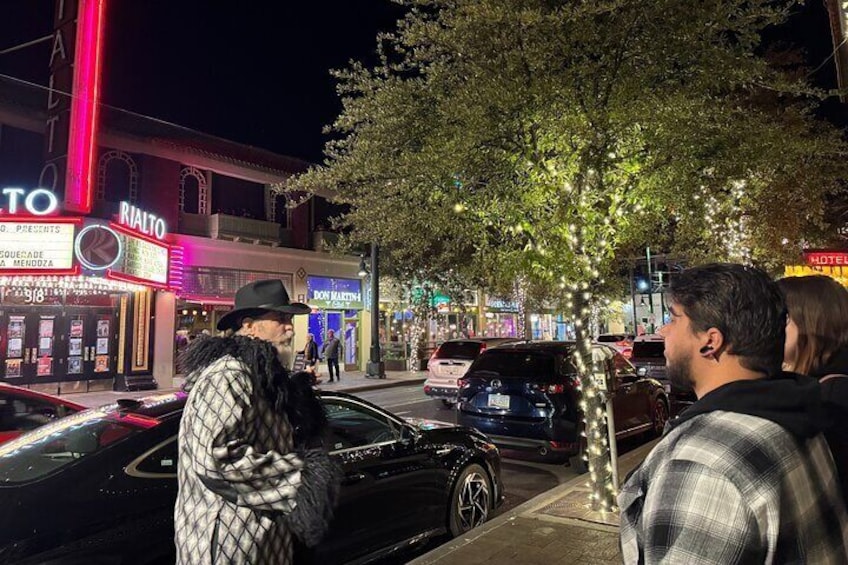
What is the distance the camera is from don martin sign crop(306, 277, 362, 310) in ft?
77.4

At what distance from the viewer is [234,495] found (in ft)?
7.37

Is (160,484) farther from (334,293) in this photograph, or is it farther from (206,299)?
(334,293)

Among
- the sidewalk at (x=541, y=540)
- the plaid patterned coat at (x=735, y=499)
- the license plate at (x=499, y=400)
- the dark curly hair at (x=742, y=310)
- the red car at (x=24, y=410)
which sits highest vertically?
the dark curly hair at (x=742, y=310)

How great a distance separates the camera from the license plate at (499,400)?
26.6ft

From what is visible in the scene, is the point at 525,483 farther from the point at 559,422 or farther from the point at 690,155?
the point at 690,155

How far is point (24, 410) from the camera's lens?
6305mm

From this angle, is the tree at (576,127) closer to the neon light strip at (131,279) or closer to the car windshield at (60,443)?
the car windshield at (60,443)

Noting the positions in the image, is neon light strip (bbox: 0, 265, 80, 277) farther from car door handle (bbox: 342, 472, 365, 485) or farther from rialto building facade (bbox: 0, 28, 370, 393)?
car door handle (bbox: 342, 472, 365, 485)

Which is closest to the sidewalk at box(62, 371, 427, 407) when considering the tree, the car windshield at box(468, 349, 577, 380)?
the car windshield at box(468, 349, 577, 380)

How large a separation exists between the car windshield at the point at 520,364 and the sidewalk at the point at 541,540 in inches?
96.9

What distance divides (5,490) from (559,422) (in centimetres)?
615

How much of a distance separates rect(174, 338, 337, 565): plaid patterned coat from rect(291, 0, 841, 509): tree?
4.03 meters

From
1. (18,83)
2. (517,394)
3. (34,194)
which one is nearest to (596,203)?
(517,394)

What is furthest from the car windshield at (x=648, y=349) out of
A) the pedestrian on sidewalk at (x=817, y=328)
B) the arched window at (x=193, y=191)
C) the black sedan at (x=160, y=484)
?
the arched window at (x=193, y=191)
